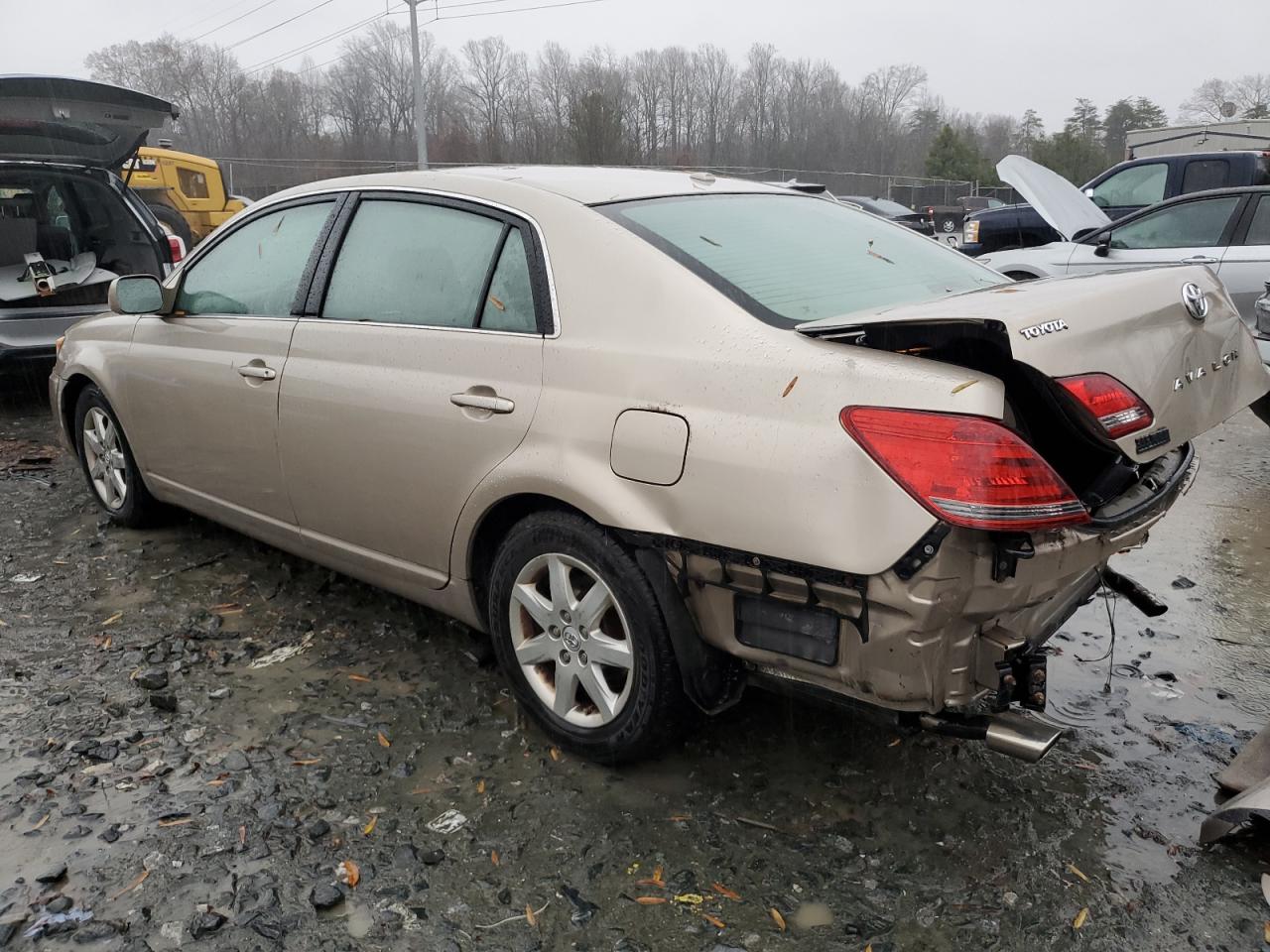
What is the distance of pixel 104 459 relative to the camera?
5051mm

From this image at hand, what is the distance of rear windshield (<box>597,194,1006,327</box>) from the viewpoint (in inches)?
107

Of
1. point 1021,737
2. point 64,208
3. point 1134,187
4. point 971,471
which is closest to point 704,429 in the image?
point 971,471

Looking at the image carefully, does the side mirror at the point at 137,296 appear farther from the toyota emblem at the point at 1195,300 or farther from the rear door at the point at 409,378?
the toyota emblem at the point at 1195,300

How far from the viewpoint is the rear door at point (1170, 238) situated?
8094mm

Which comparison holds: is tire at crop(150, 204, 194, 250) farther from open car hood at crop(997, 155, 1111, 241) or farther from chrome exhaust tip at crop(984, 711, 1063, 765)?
chrome exhaust tip at crop(984, 711, 1063, 765)

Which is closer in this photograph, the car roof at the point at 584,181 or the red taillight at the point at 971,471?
the red taillight at the point at 971,471

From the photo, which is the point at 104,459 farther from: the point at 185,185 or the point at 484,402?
the point at 185,185

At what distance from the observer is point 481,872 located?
2520 millimetres

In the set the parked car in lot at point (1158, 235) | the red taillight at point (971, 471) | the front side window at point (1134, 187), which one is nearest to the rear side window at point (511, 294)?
the red taillight at point (971, 471)

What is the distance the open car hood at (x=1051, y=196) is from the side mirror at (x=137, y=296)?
672cm

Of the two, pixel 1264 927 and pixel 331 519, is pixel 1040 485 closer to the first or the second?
pixel 1264 927

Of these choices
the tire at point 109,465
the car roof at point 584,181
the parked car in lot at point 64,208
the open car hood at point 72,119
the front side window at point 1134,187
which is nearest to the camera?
the car roof at point 584,181

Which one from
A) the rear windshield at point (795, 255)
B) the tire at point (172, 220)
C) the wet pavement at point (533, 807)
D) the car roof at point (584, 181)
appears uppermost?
the car roof at point (584, 181)

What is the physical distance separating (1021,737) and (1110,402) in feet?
2.57
